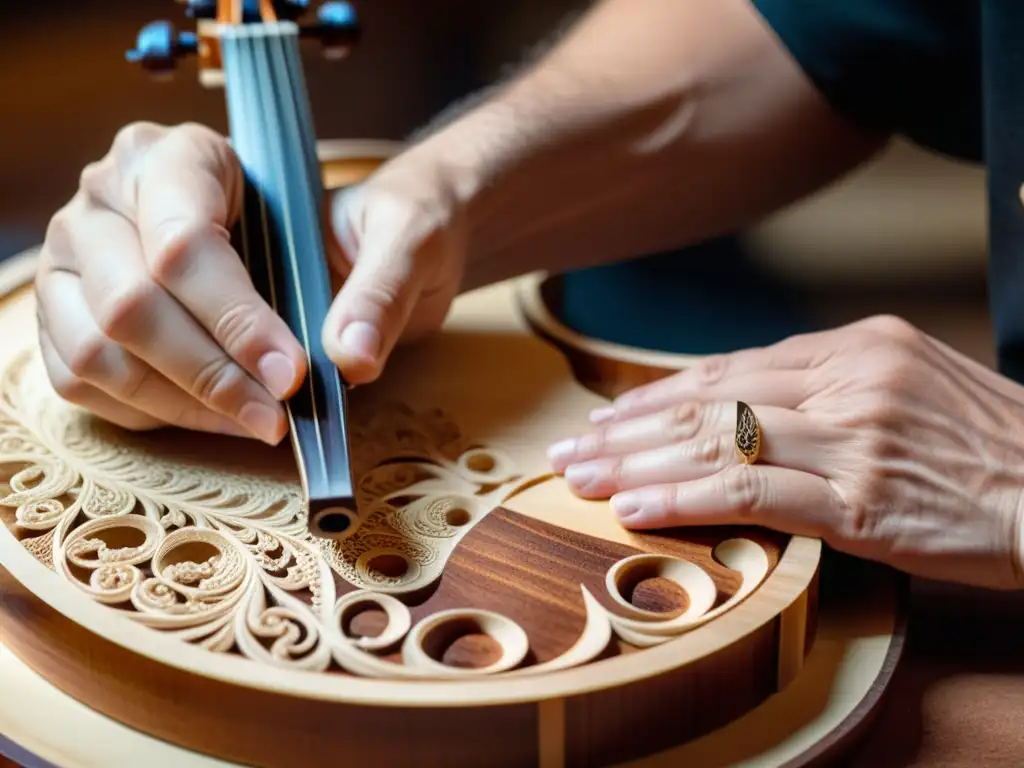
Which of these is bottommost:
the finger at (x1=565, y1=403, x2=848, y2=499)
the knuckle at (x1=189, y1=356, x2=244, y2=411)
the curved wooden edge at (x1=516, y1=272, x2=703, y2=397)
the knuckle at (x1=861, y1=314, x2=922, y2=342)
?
the curved wooden edge at (x1=516, y1=272, x2=703, y2=397)

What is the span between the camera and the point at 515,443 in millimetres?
829

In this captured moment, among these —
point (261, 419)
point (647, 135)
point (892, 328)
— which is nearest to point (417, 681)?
point (261, 419)

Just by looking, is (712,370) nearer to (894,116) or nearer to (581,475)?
(581,475)

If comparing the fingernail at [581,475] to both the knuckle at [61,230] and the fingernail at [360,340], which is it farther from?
the knuckle at [61,230]

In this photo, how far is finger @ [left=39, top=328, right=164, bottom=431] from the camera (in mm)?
794

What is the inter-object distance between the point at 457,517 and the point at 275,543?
0.41ft

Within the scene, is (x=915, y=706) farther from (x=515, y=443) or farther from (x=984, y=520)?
(x=515, y=443)

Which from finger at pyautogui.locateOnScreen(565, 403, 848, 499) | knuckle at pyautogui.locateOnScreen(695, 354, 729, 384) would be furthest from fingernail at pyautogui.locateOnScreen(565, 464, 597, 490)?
knuckle at pyautogui.locateOnScreen(695, 354, 729, 384)

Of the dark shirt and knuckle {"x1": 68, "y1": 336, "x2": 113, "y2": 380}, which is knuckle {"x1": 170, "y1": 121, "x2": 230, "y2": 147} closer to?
knuckle {"x1": 68, "y1": 336, "x2": 113, "y2": 380}

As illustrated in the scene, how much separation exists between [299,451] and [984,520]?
0.44 meters

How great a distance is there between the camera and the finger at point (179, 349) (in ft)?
2.39

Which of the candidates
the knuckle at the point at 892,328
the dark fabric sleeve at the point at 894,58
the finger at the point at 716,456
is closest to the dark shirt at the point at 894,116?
the dark fabric sleeve at the point at 894,58

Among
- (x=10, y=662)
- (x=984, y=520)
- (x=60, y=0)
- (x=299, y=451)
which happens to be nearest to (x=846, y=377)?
(x=984, y=520)

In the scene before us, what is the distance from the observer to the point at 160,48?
41.1 inches
